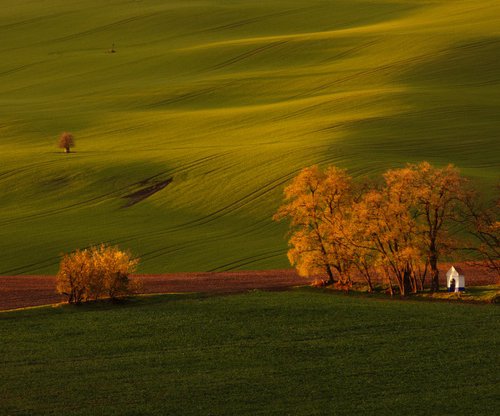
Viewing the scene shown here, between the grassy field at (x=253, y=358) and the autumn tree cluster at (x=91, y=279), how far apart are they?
0.99 m

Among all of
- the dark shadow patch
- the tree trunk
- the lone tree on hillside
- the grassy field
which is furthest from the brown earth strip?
the lone tree on hillside

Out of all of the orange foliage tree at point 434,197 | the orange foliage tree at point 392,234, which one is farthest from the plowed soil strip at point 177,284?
the orange foliage tree at point 434,197

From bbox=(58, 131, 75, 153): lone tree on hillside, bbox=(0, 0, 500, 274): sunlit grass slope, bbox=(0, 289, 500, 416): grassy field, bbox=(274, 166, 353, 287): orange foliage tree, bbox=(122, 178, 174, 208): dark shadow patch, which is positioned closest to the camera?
bbox=(0, 289, 500, 416): grassy field

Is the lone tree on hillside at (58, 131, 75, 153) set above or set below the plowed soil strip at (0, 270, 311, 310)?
above

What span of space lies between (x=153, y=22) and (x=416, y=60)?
56815 millimetres

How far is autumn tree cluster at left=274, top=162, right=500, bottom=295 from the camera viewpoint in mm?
45344

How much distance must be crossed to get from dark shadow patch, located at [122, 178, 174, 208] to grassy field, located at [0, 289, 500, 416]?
25849 millimetres

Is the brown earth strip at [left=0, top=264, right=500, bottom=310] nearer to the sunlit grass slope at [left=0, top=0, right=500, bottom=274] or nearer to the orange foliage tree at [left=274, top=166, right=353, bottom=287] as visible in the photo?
the orange foliage tree at [left=274, top=166, right=353, bottom=287]

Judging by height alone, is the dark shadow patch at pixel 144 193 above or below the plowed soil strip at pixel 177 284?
above

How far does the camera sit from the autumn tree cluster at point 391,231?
45.3 meters

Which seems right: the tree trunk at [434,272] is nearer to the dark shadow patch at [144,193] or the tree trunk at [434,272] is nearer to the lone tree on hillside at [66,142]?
the dark shadow patch at [144,193]

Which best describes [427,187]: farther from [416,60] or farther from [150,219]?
[416,60]

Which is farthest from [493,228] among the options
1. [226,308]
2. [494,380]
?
[494,380]

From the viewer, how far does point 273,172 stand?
228ft
